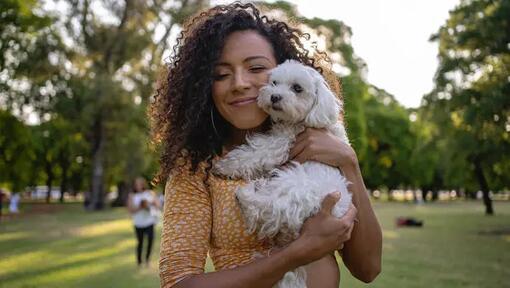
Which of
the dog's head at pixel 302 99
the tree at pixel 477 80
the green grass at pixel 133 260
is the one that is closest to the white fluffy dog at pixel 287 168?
the dog's head at pixel 302 99

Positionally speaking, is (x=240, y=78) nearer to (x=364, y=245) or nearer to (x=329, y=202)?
(x=329, y=202)

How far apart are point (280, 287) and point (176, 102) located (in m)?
1.05

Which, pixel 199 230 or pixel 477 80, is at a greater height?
pixel 477 80

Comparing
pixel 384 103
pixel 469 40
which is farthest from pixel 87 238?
pixel 384 103

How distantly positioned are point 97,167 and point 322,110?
38.9 metres

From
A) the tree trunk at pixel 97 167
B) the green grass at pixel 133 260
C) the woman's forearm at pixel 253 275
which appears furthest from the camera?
the tree trunk at pixel 97 167

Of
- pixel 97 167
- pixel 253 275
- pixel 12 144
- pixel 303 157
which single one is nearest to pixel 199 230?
pixel 253 275

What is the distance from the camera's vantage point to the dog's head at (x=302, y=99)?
2.69 meters

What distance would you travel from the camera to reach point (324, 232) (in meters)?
2.22

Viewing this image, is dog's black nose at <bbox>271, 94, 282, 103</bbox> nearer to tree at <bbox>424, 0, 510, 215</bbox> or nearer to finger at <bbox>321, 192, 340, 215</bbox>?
finger at <bbox>321, 192, 340, 215</bbox>

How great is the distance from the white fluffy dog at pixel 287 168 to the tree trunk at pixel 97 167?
116ft

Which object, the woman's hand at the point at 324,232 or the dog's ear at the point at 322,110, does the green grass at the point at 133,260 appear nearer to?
the dog's ear at the point at 322,110

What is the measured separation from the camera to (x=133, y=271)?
12.3 m

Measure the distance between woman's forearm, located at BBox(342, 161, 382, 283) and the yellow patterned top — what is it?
38cm
